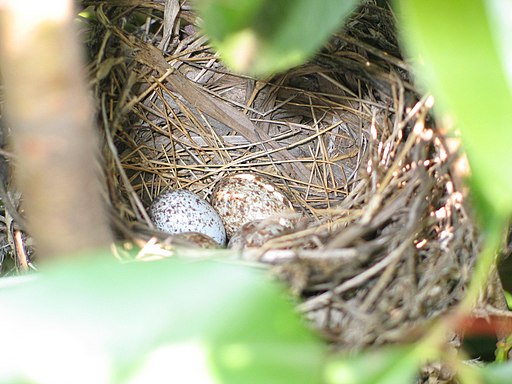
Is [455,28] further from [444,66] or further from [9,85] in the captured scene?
[9,85]

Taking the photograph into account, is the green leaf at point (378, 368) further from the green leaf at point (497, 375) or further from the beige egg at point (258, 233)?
the beige egg at point (258, 233)

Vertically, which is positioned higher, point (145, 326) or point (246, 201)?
point (145, 326)

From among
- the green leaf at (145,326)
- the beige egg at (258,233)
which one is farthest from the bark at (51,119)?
the beige egg at (258,233)

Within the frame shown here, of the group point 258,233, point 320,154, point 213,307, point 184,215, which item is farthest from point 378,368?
point 320,154

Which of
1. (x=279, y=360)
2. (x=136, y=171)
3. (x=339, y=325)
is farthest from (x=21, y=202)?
(x=279, y=360)

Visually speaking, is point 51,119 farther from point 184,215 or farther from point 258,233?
point 184,215
